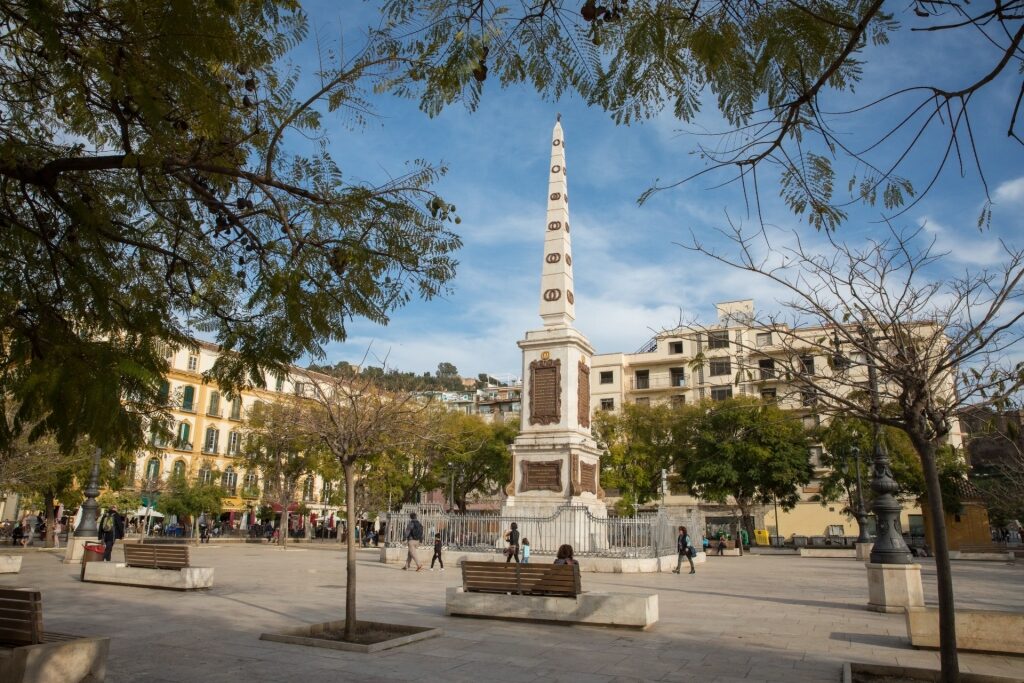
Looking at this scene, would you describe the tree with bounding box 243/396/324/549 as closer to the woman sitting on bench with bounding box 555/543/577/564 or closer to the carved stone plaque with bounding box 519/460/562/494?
the carved stone plaque with bounding box 519/460/562/494

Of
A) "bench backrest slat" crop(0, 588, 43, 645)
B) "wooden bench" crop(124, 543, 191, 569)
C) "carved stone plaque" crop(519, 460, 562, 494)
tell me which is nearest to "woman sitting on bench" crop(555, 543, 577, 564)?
"wooden bench" crop(124, 543, 191, 569)

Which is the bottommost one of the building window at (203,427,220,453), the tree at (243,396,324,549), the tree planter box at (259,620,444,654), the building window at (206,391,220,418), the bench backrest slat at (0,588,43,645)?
the tree planter box at (259,620,444,654)

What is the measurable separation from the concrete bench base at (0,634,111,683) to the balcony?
175 ft

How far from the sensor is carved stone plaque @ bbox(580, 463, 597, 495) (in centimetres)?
2119

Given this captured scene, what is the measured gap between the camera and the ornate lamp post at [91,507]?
18.5 meters

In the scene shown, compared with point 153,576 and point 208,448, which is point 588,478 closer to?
point 153,576

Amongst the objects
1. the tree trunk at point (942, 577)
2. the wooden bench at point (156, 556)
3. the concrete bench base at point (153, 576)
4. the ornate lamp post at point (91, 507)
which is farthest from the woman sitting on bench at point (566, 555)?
the ornate lamp post at point (91, 507)

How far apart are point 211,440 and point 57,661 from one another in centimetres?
5370

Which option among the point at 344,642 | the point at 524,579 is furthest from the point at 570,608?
the point at 344,642

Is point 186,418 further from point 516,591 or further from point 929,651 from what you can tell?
point 929,651

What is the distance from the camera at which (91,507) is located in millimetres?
18812

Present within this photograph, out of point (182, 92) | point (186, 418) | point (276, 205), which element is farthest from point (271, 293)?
point (186, 418)

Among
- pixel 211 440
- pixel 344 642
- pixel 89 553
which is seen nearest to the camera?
pixel 344 642

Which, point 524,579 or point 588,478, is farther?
point 588,478
